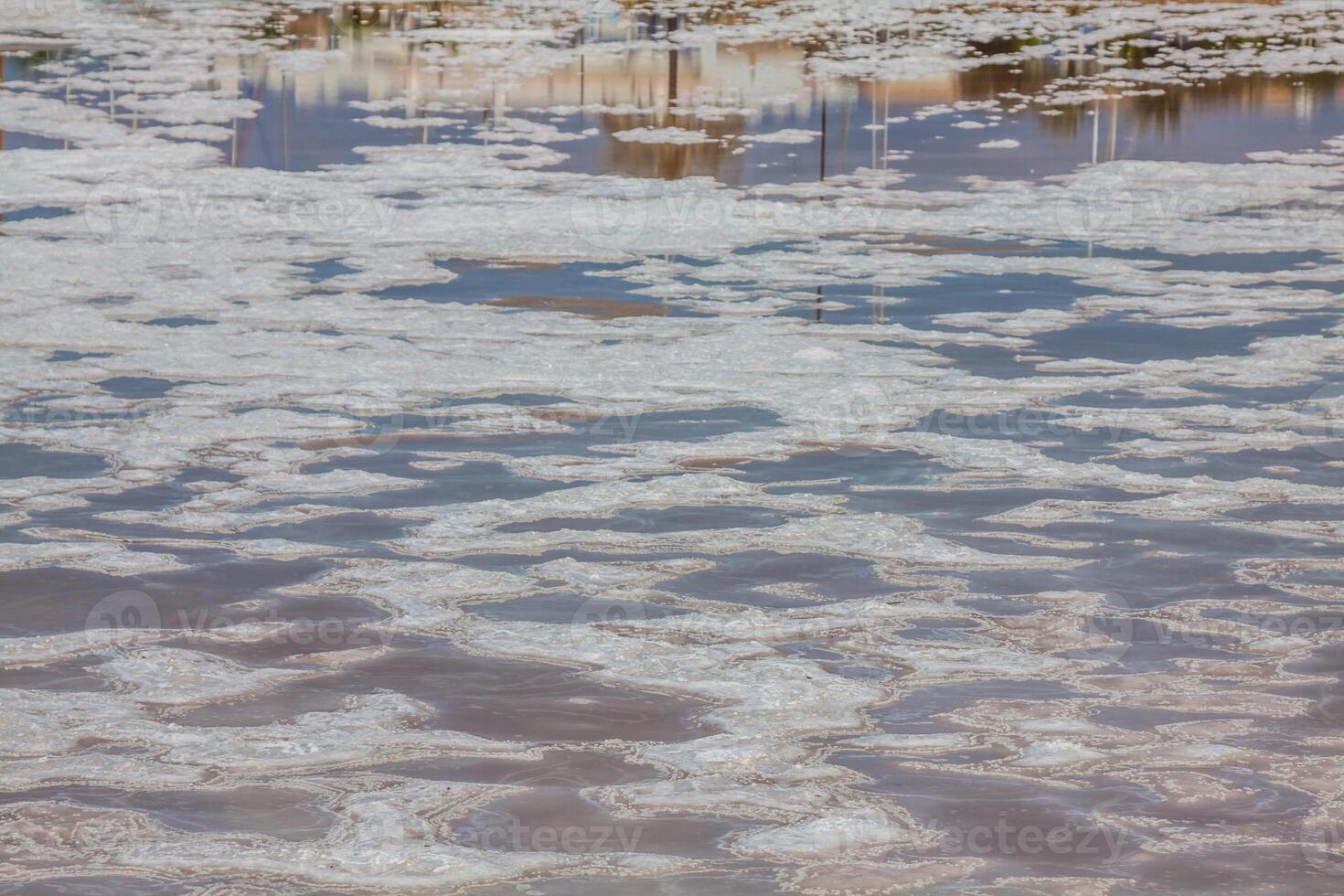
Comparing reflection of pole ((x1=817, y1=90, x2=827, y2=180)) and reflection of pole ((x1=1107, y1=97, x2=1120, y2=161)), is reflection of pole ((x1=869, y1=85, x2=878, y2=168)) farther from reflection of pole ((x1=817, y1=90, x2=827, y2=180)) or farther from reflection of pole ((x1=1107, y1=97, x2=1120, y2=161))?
reflection of pole ((x1=1107, y1=97, x2=1120, y2=161))

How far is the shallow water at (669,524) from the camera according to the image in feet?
12.6

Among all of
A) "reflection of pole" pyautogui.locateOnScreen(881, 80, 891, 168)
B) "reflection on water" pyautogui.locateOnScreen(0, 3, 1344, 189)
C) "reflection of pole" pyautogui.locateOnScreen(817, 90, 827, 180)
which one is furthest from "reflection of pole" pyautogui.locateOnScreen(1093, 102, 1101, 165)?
"reflection of pole" pyautogui.locateOnScreen(817, 90, 827, 180)

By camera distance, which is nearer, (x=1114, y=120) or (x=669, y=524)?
(x=669, y=524)

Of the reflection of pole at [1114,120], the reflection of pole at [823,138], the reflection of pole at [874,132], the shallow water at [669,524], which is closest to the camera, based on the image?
the shallow water at [669,524]

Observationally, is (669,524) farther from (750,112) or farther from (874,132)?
(750,112)

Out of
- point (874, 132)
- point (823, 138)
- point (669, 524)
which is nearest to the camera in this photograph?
point (669, 524)

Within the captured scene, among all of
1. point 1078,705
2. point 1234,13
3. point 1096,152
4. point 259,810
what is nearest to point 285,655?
point 259,810

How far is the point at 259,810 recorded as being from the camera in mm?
3850

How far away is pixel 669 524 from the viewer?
604 cm

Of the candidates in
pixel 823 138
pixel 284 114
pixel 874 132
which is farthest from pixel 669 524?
pixel 284 114

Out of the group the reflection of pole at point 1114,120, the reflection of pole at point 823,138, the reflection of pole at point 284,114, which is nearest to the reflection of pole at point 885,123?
the reflection of pole at point 823,138

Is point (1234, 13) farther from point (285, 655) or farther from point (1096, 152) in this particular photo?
point (285, 655)

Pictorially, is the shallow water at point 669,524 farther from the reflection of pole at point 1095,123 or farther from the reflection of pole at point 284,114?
the reflection of pole at point 284,114

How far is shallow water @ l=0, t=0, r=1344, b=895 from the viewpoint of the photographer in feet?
12.6
